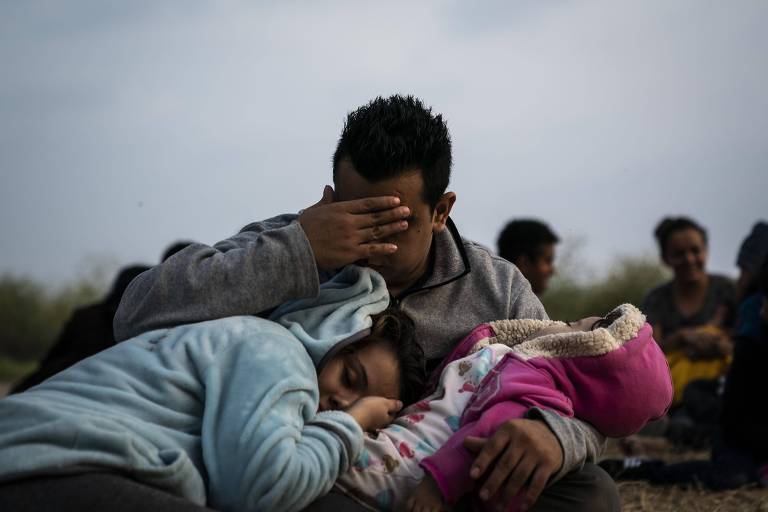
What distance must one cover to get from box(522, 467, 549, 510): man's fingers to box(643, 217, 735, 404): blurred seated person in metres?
5.73

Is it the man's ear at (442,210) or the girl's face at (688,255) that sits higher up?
the man's ear at (442,210)

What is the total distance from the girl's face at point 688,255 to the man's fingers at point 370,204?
635 cm

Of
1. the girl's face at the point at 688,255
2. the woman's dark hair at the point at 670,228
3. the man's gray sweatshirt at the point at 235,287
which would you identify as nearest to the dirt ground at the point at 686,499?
the man's gray sweatshirt at the point at 235,287

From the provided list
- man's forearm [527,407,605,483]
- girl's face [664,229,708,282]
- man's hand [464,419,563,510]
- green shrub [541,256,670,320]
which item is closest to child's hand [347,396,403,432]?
man's hand [464,419,563,510]

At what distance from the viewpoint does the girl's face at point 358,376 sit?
109 inches

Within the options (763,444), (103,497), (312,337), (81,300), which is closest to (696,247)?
(763,444)

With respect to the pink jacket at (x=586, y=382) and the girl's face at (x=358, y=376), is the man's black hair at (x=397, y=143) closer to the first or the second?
the girl's face at (x=358, y=376)

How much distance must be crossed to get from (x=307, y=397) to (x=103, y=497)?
1.86ft

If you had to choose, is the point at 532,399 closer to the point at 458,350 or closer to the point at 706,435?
the point at 458,350

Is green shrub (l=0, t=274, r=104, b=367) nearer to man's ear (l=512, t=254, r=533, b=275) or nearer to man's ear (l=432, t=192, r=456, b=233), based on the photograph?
man's ear (l=512, t=254, r=533, b=275)

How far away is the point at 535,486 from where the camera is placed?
2.46m

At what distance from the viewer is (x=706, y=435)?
271 inches

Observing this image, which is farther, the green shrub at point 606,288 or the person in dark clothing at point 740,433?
the green shrub at point 606,288

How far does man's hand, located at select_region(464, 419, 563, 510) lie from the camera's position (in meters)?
2.43
